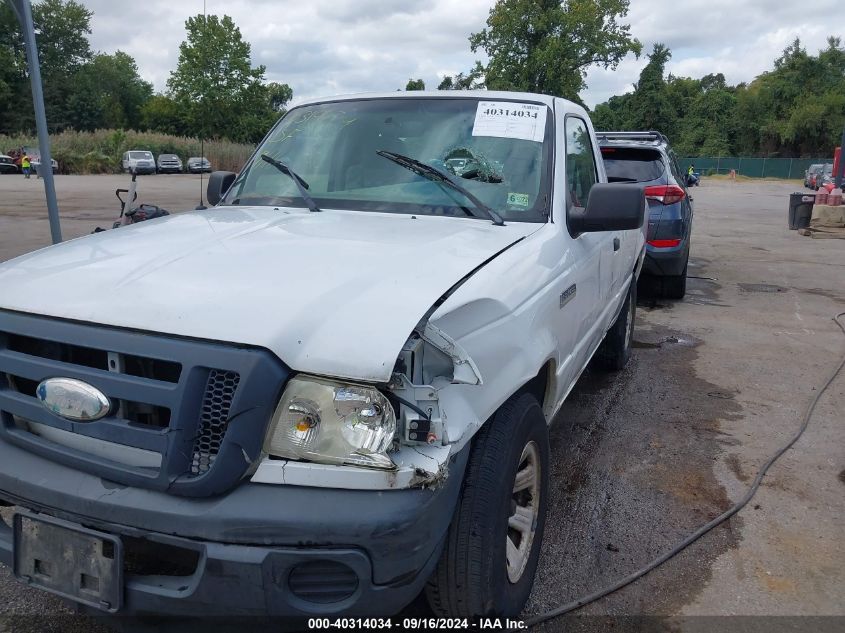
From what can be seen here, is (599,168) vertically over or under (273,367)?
over

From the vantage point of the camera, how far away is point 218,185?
3902mm

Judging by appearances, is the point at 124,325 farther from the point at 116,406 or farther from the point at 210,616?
the point at 210,616

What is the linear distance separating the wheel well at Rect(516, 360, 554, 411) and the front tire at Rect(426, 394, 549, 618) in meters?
0.22

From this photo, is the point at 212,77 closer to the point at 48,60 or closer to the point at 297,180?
the point at 297,180

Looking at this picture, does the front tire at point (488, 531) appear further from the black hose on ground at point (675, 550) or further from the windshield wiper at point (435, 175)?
the windshield wiper at point (435, 175)

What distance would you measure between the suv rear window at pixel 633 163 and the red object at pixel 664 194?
0.45 feet

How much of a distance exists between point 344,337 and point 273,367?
0.62ft

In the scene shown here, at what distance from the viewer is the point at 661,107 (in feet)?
206

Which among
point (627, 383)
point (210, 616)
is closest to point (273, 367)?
point (210, 616)

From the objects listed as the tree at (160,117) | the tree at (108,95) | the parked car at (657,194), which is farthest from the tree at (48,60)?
the parked car at (657,194)

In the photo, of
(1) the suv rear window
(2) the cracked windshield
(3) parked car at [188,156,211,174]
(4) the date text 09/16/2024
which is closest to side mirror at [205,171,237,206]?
(3) parked car at [188,156,211,174]

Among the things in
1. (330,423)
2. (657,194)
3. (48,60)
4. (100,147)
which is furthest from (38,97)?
(48,60)

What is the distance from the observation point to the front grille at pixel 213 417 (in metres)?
1.78

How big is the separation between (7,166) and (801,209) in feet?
131
